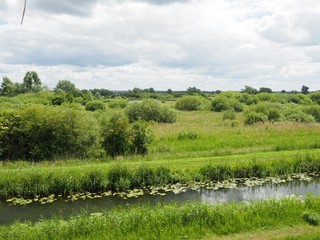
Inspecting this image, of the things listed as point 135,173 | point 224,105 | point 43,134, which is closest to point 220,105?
point 224,105

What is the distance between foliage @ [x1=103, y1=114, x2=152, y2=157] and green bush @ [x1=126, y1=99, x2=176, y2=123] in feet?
61.6

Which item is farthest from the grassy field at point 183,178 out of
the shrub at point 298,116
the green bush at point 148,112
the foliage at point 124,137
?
the green bush at point 148,112

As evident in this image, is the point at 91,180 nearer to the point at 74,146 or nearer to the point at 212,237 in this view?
the point at 74,146

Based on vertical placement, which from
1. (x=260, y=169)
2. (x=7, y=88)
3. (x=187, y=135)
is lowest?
(x=260, y=169)

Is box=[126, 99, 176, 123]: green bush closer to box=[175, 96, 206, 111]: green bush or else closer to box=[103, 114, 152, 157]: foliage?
box=[103, 114, 152, 157]: foliage

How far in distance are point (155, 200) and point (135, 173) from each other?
2196mm

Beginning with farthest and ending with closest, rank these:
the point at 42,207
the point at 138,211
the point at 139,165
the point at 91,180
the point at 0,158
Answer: the point at 0,158 → the point at 139,165 → the point at 91,180 → the point at 42,207 → the point at 138,211

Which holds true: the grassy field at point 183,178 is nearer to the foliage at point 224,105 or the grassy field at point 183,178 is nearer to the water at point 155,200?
the water at point 155,200

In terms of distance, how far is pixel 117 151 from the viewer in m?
21.4

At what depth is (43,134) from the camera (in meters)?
20.8

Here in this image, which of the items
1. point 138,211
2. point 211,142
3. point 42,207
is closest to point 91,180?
point 42,207

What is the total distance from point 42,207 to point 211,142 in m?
13.6

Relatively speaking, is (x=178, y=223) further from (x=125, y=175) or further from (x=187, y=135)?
(x=187, y=135)

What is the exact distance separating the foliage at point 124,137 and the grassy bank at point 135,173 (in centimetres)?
290
